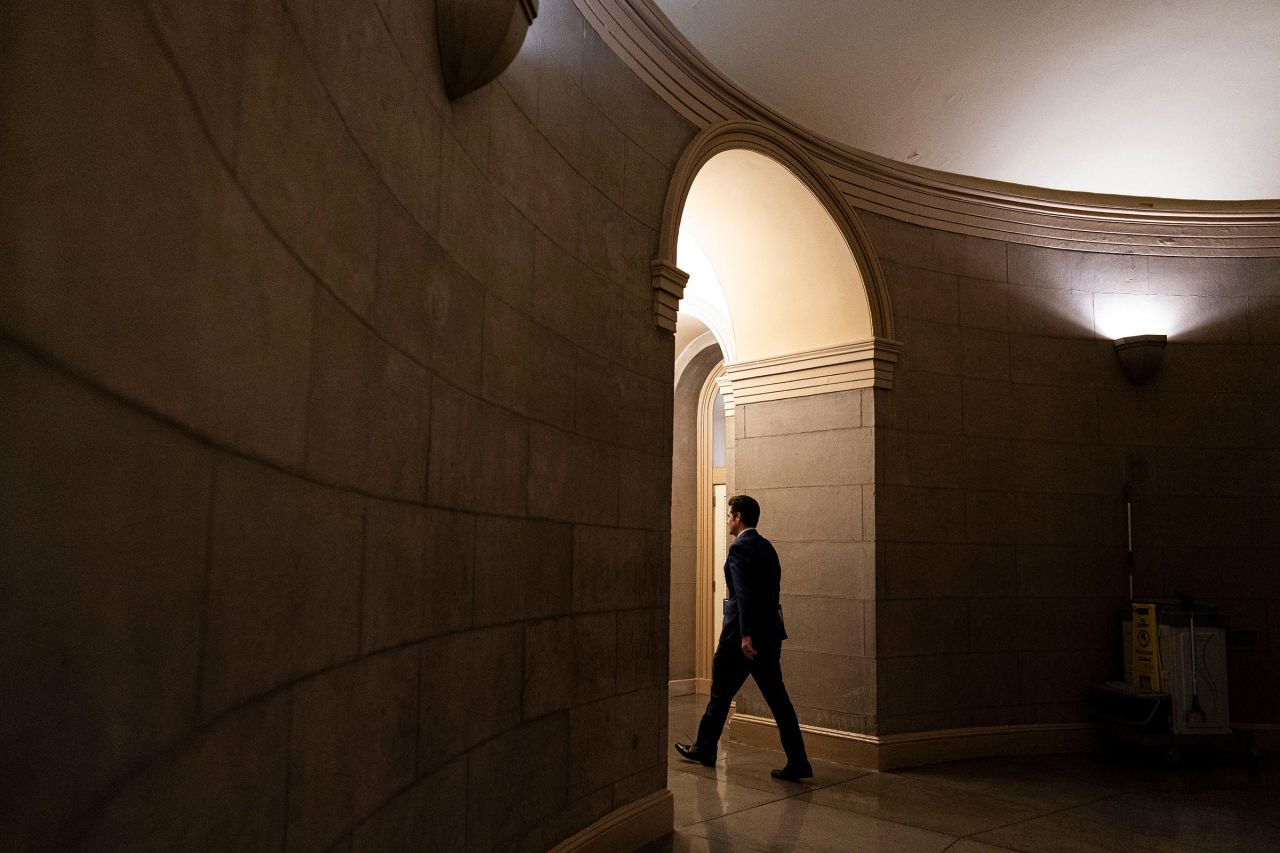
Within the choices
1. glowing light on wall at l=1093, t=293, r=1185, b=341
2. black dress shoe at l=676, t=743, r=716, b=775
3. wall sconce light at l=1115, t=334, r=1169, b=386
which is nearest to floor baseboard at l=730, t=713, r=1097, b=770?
black dress shoe at l=676, t=743, r=716, b=775

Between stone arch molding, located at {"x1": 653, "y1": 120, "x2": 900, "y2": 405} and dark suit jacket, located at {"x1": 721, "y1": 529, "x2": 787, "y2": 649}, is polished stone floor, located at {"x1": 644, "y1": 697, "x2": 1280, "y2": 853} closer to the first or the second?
dark suit jacket, located at {"x1": 721, "y1": 529, "x2": 787, "y2": 649}

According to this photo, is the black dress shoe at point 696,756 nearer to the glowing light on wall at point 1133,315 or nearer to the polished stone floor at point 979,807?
the polished stone floor at point 979,807

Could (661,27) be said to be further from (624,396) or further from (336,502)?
(336,502)

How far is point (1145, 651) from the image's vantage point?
7.09 meters

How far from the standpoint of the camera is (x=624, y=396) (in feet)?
15.0

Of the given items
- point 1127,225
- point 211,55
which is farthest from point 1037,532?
point 211,55

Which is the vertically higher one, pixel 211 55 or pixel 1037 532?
pixel 211 55

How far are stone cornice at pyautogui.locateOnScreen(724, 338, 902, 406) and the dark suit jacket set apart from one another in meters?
1.64

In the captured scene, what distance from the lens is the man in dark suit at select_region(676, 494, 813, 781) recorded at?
19.4 feet

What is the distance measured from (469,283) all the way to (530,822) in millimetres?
1980

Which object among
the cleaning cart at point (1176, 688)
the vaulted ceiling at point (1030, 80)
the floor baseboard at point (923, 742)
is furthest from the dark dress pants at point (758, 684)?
the vaulted ceiling at point (1030, 80)

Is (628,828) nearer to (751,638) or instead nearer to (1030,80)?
(751,638)

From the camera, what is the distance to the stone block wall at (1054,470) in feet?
23.1

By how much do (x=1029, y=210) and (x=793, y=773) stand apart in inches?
188
